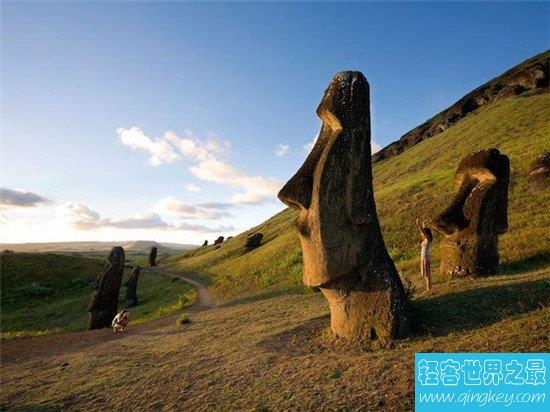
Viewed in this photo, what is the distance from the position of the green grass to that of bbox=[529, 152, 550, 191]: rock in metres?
24.8

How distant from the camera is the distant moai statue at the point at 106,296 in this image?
25219mm

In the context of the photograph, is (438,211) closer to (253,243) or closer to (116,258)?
(116,258)

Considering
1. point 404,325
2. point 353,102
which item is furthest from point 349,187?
point 404,325

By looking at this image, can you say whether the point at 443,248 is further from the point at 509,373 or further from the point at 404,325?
the point at 509,373

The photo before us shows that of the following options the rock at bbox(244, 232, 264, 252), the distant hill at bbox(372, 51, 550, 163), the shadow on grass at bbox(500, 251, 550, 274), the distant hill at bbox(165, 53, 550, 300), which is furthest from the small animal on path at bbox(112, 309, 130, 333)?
the distant hill at bbox(372, 51, 550, 163)

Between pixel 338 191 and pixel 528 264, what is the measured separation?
9.96 meters

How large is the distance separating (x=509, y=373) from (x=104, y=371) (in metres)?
10.7

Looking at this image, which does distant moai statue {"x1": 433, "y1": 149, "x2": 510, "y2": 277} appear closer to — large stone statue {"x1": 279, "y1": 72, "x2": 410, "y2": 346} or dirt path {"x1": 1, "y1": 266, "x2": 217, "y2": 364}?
large stone statue {"x1": 279, "y1": 72, "x2": 410, "y2": 346}

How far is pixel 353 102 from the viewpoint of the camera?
10070 millimetres

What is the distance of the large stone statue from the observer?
9.66 meters

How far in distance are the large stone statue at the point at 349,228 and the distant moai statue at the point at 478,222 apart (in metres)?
5.88

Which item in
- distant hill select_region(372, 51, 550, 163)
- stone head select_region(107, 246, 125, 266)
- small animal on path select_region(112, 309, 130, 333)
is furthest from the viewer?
distant hill select_region(372, 51, 550, 163)

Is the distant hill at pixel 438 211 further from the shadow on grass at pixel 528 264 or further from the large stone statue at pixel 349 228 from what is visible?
the large stone statue at pixel 349 228

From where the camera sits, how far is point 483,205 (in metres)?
14.5
